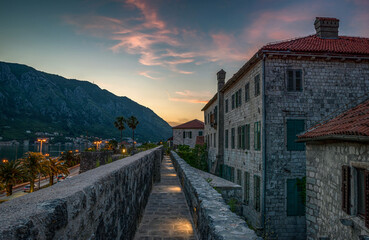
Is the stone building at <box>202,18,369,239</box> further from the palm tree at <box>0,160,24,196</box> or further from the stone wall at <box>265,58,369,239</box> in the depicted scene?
the palm tree at <box>0,160,24,196</box>

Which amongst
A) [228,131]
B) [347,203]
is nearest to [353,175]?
[347,203]

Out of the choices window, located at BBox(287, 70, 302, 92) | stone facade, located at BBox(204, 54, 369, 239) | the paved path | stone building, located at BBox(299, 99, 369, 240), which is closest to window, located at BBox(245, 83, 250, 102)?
stone facade, located at BBox(204, 54, 369, 239)

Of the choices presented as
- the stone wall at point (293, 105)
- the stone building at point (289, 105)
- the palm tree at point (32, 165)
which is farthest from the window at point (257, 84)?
the palm tree at point (32, 165)

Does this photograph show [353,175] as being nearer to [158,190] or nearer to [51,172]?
[158,190]

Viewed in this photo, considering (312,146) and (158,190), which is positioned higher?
(312,146)

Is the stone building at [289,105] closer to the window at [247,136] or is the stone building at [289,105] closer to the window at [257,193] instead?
the window at [257,193]

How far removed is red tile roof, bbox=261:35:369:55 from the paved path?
10102 mm

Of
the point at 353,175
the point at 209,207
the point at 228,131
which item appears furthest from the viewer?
the point at 228,131

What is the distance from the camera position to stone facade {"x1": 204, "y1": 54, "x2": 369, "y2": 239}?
47.1ft

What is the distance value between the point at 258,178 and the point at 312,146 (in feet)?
19.8

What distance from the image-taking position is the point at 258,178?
15.2 meters

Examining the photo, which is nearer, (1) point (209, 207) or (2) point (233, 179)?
(1) point (209, 207)

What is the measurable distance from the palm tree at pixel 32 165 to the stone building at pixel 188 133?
3264 centimetres

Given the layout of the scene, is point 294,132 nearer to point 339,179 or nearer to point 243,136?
point 243,136
